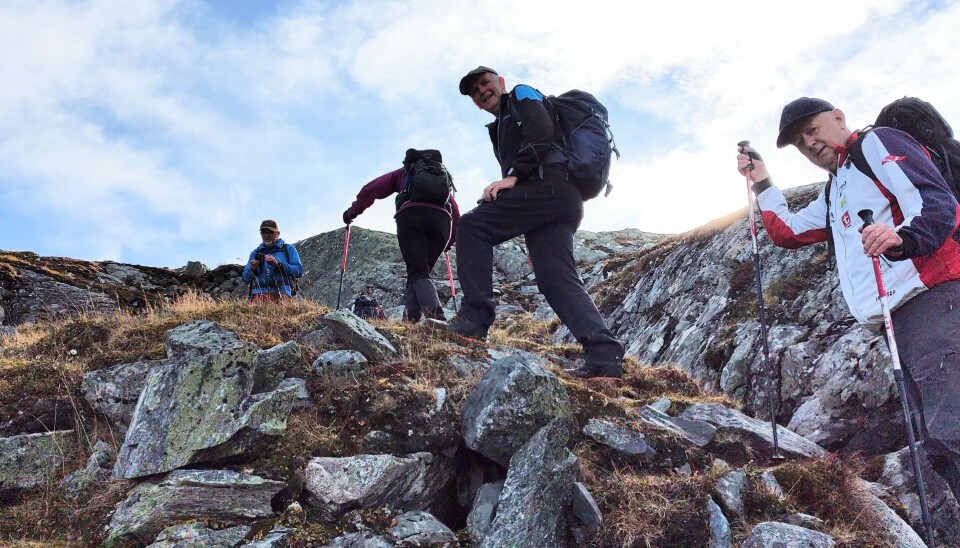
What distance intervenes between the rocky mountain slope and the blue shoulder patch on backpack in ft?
9.09

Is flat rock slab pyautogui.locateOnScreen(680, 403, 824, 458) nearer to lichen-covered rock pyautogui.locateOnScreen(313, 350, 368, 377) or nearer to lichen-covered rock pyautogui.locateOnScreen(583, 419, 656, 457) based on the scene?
lichen-covered rock pyautogui.locateOnScreen(583, 419, 656, 457)

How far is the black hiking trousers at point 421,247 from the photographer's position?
28.1 ft

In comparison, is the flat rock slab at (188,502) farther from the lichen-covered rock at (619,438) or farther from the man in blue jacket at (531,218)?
the man in blue jacket at (531,218)

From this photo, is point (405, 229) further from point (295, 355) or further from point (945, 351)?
point (945, 351)

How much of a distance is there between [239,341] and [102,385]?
4.58 feet

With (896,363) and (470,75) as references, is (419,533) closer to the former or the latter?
(896,363)

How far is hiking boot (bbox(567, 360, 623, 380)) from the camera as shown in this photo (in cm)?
630

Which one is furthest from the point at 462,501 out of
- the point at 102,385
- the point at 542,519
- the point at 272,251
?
the point at 272,251

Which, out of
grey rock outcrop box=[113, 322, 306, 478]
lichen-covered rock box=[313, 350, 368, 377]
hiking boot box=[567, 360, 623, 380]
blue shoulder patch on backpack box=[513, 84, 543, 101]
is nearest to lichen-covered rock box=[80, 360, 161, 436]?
grey rock outcrop box=[113, 322, 306, 478]

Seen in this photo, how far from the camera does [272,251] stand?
477 inches

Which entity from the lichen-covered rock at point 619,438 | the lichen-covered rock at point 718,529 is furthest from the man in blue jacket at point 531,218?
the lichen-covered rock at point 718,529

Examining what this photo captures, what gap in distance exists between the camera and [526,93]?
20.5ft

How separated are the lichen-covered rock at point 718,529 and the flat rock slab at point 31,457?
485cm

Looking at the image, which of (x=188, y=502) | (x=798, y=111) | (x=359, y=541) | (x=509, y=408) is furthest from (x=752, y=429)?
(x=188, y=502)
